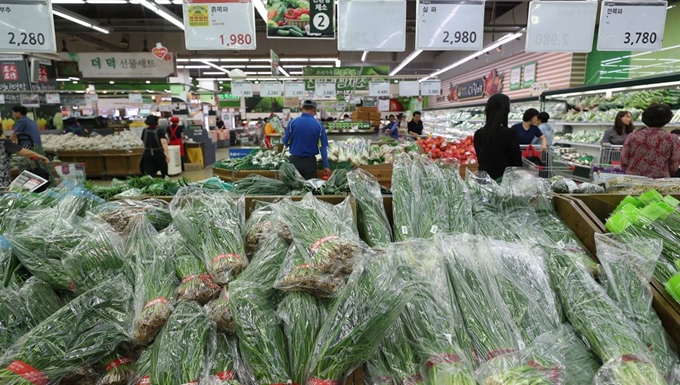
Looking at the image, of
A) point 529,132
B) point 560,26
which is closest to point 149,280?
point 560,26

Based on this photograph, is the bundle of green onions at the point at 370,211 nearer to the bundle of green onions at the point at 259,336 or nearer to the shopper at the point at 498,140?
the bundle of green onions at the point at 259,336

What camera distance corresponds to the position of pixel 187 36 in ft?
12.8

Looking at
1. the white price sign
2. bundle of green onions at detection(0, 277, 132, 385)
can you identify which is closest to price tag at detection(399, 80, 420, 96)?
the white price sign

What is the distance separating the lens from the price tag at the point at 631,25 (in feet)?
12.3

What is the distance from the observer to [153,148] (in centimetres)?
818

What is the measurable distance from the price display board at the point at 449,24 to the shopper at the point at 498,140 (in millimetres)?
674

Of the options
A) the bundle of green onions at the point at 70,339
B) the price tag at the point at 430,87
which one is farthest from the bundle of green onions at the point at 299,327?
the price tag at the point at 430,87

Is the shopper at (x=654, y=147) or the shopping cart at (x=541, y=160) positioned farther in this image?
the shopping cart at (x=541, y=160)

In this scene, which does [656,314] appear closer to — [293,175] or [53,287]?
[293,175]

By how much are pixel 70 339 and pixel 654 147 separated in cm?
469

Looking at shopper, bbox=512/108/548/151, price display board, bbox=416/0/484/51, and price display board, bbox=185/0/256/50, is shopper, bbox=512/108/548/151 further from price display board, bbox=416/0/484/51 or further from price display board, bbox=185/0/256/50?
price display board, bbox=185/0/256/50

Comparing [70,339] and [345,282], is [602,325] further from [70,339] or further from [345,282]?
[70,339]

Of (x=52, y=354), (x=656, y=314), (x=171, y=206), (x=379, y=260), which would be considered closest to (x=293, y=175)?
(x=171, y=206)

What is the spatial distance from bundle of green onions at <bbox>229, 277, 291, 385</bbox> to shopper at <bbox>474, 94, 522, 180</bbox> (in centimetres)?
305
